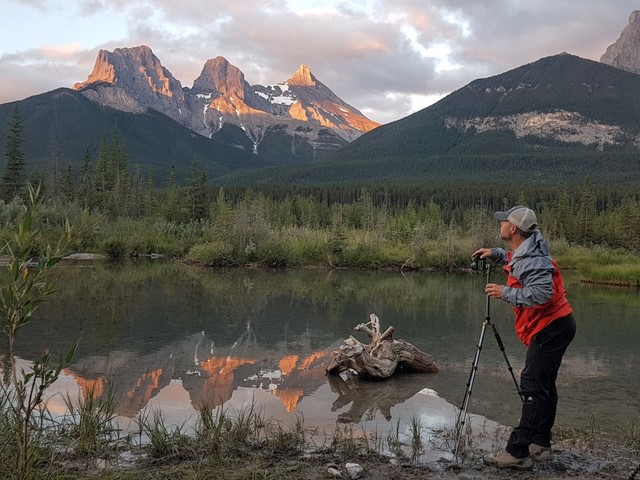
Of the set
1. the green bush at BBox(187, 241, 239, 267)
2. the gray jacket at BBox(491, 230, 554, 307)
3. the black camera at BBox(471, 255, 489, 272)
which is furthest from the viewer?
the green bush at BBox(187, 241, 239, 267)

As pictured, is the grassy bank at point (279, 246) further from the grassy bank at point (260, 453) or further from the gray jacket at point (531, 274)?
the gray jacket at point (531, 274)

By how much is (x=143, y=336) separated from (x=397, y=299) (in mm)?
11146

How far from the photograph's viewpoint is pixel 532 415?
5.28 meters

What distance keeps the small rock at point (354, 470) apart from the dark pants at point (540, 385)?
1351mm

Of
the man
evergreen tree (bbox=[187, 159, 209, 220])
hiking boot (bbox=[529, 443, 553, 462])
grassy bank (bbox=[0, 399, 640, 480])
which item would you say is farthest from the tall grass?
evergreen tree (bbox=[187, 159, 209, 220])

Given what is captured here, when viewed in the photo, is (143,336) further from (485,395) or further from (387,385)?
(485,395)

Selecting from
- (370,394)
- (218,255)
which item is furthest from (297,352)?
(218,255)

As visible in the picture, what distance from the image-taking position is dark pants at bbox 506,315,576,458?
5254 millimetres

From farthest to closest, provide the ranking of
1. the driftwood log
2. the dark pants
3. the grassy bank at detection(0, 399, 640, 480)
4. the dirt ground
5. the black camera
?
the driftwood log → the black camera → the dark pants → the dirt ground → the grassy bank at detection(0, 399, 640, 480)

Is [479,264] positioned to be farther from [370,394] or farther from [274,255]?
[274,255]

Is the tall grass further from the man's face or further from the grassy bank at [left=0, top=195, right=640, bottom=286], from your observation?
the grassy bank at [left=0, top=195, right=640, bottom=286]

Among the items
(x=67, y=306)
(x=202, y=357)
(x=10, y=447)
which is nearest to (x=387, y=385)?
(x=202, y=357)

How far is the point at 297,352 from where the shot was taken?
11672 mm

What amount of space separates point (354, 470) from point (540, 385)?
1.78 meters
